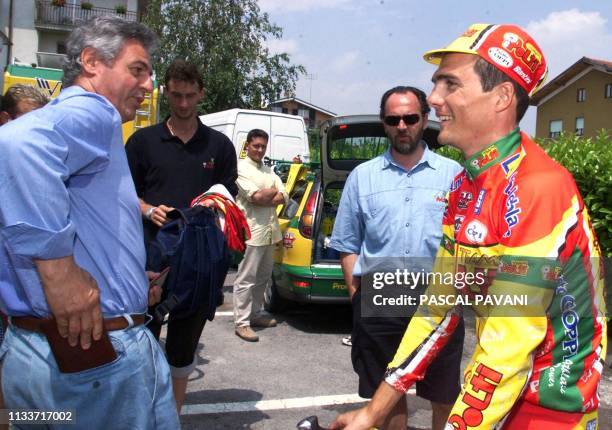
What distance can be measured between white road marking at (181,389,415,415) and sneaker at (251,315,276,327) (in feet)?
6.81

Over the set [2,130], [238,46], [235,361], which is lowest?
[235,361]

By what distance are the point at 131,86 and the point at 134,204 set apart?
0.38 m

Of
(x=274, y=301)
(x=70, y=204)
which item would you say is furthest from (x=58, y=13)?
(x=70, y=204)

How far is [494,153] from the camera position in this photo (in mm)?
1601

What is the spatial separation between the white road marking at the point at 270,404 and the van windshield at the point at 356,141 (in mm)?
2436

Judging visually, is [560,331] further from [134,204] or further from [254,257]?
[254,257]

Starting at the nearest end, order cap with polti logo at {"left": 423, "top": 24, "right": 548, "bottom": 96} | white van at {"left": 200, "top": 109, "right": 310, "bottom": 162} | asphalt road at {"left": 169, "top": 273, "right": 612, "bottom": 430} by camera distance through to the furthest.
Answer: cap with polti logo at {"left": 423, "top": 24, "right": 548, "bottom": 96} → asphalt road at {"left": 169, "top": 273, "right": 612, "bottom": 430} → white van at {"left": 200, "top": 109, "right": 310, "bottom": 162}

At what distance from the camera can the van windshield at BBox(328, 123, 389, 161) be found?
5.61 m

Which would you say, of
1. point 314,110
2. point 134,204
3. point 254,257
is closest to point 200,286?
point 134,204

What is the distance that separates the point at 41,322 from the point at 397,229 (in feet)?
6.54

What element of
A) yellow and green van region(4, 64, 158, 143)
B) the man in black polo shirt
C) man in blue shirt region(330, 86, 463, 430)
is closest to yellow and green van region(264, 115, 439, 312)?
the man in black polo shirt

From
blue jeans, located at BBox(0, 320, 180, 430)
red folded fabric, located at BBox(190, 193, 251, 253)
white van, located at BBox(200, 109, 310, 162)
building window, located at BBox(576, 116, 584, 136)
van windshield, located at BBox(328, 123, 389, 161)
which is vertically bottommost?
blue jeans, located at BBox(0, 320, 180, 430)

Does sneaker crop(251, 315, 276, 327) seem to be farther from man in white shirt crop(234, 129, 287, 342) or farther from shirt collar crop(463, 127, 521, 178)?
shirt collar crop(463, 127, 521, 178)

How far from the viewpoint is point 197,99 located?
370 centimetres
